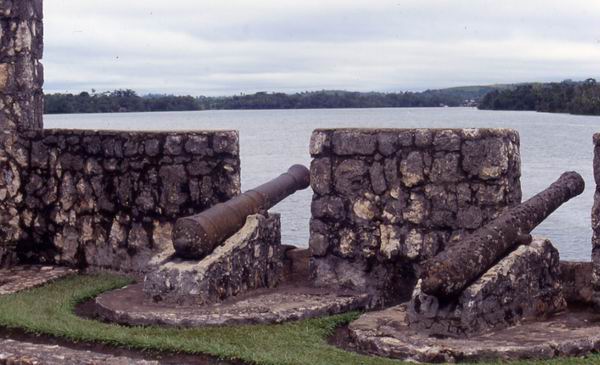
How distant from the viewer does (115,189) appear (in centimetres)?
938

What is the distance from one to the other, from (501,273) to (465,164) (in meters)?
1.32

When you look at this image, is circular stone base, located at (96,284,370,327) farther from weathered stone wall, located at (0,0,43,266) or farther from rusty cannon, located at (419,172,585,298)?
weathered stone wall, located at (0,0,43,266)

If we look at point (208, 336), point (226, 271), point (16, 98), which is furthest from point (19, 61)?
point (208, 336)

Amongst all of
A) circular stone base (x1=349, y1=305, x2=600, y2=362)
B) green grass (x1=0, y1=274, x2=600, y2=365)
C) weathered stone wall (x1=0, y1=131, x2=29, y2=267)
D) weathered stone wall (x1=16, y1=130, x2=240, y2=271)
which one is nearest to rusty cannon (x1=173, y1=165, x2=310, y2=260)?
weathered stone wall (x1=16, y1=130, x2=240, y2=271)

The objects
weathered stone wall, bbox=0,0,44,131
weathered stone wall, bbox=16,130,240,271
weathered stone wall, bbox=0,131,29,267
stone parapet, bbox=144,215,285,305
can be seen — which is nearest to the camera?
stone parapet, bbox=144,215,285,305

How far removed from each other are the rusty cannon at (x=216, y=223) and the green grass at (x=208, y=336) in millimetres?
869

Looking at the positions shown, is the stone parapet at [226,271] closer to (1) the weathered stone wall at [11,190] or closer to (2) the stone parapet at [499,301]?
(2) the stone parapet at [499,301]

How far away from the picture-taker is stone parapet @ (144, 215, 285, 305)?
7445 mm

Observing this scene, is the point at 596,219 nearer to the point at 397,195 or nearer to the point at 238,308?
the point at 397,195

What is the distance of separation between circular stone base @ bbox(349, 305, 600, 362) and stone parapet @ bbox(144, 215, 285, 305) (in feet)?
4.15

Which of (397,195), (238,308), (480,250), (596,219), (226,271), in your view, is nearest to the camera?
(480,250)

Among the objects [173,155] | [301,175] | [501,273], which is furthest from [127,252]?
[501,273]

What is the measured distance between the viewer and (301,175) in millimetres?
9695

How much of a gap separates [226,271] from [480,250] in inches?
83.2
